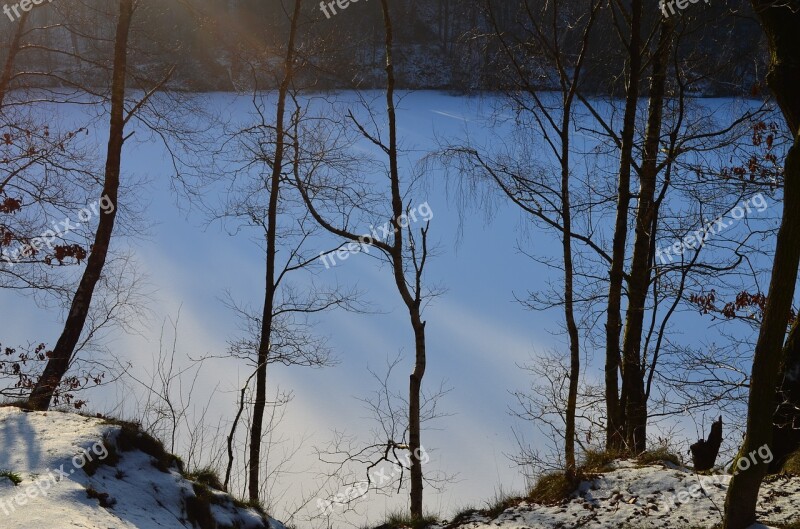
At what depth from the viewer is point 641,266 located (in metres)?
10.9

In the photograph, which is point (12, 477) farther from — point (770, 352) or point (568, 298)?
point (568, 298)

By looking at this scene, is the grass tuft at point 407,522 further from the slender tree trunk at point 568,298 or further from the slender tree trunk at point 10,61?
the slender tree trunk at point 10,61

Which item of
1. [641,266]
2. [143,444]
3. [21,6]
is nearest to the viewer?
[143,444]

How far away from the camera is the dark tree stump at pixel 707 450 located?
27.4ft

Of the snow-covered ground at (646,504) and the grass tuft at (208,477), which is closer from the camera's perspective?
the snow-covered ground at (646,504)

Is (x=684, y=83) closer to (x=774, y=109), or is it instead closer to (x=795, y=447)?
(x=774, y=109)

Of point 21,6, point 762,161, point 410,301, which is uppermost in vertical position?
point 21,6

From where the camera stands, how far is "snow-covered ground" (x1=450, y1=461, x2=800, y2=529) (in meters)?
6.54

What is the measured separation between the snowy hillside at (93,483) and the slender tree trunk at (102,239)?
275cm

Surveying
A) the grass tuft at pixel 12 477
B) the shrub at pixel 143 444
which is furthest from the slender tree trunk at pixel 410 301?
the grass tuft at pixel 12 477

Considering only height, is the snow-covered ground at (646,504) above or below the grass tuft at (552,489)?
above

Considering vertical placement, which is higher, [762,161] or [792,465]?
[762,161]

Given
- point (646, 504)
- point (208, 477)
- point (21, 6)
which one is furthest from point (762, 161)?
point (21, 6)

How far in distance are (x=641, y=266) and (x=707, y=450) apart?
3341mm
